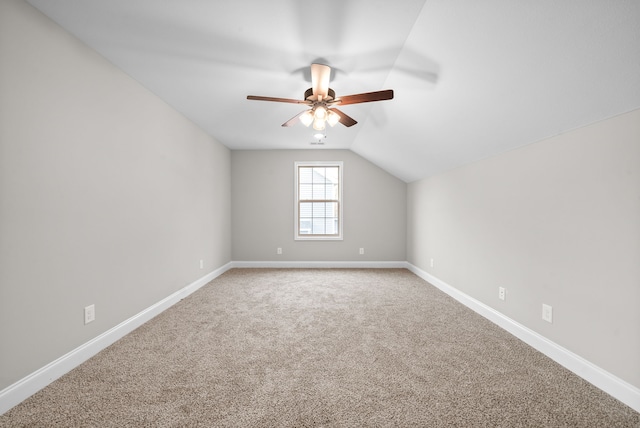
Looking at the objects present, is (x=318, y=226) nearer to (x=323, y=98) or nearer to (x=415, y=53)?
(x=323, y=98)

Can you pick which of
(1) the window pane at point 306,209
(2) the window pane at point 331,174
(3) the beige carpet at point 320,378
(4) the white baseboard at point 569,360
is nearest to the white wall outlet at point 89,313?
(3) the beige carpet at point 320,378

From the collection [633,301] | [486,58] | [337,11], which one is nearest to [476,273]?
[633,301]

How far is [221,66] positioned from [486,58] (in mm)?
1951

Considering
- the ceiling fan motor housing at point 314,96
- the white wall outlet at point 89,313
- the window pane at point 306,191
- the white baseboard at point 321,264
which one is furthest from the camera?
the window pane at point 306,191

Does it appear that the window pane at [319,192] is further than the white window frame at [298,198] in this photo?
Yes

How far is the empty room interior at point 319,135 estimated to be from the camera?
150 centimetres

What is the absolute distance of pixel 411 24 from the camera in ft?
5.87

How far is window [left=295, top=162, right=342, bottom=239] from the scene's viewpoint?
5.36 m

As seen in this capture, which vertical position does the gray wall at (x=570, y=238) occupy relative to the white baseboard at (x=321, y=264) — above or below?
above

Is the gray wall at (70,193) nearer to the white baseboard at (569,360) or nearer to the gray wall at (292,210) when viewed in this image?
Answer: the gray wall at (292,210)

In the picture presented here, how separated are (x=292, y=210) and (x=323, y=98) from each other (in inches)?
124

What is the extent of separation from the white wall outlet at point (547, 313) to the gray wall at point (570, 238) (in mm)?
36

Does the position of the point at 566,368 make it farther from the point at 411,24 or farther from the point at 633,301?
the point at 411,24

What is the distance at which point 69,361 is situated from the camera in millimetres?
1849
